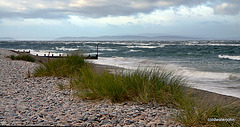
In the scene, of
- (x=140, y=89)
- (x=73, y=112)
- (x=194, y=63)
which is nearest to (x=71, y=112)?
(x=73, y=112)

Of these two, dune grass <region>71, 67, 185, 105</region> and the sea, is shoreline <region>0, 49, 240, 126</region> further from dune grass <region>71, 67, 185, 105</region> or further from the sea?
the sea

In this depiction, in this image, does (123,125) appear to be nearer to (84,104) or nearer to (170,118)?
(170,118)

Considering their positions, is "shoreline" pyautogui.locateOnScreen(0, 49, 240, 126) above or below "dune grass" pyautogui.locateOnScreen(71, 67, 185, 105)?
below

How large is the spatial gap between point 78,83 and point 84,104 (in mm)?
1907

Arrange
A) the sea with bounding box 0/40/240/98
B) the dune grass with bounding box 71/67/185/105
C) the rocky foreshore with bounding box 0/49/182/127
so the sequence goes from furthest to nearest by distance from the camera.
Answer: the sea with bounding box 0/40/240/98 → the dune grass with bounding box 71/67/185/105 → the rocky foreshore with bounding box 0/49/182/127

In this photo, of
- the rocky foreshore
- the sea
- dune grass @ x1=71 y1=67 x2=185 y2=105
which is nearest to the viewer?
the rocky foreshore

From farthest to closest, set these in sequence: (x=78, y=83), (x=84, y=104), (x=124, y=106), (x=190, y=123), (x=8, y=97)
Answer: (x=78, y=83) < (x=8, y=97) < (x=84, y=104) < (x=124, y=106) < (x=190, y=123)

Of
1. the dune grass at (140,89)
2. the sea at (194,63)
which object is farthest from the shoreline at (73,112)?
the sea at (194,63)

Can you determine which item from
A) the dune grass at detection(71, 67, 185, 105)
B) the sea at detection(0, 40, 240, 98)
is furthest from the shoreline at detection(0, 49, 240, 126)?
the sea at detection(0, 40, 240, 98)

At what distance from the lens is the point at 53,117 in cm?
461

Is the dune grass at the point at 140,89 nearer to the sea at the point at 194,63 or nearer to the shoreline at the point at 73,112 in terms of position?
the shoreline at the point at 73,112

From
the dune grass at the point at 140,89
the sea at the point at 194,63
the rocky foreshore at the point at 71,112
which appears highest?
the dune grass at the point at 140,89

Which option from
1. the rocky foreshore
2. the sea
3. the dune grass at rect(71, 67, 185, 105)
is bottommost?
the sea

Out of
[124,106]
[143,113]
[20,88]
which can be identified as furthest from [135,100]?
[20,88]
